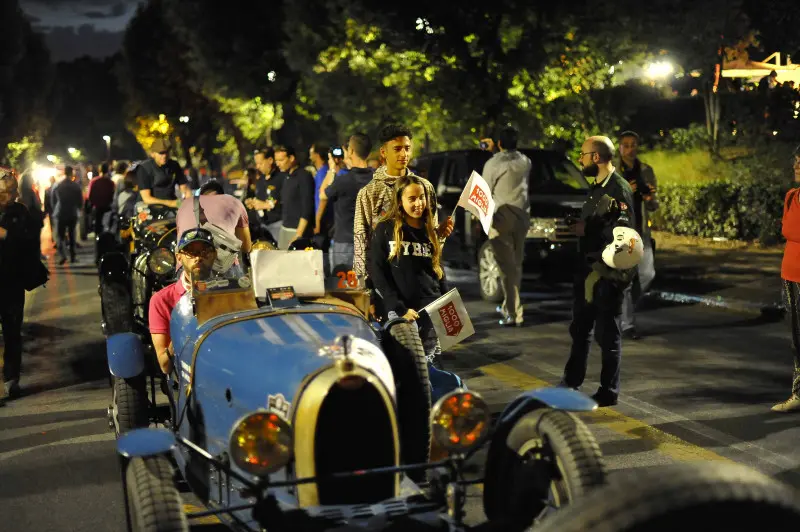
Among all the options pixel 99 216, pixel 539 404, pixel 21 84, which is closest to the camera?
pixel 539 404

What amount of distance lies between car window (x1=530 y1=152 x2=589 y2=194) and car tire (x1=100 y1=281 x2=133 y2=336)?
838 centimetres

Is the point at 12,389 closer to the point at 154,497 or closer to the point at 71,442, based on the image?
the point at 71,442

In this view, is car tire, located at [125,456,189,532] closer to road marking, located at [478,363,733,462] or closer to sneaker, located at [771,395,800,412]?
road marking, located at [478,363,733,462]

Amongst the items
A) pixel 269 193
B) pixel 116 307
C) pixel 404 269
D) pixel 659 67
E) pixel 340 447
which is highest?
pixel 659 67

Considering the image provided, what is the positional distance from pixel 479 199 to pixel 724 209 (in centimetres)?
1296

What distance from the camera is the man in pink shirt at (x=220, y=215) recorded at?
7794 mm

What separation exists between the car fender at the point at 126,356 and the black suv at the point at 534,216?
24.7 feet

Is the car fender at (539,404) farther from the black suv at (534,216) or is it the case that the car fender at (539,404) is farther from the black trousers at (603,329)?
the black suv at (534,216)

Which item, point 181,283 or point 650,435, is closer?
point 181,283

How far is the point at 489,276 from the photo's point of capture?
570 inches

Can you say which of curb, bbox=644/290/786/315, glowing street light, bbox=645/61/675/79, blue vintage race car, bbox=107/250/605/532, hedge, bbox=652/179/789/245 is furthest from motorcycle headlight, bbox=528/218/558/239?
glowing street light, bbox=645/61/675/79

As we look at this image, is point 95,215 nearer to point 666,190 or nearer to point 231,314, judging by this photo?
point 666,190

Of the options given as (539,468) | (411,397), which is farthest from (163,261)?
(539,468)

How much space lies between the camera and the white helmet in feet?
A: 26.5
